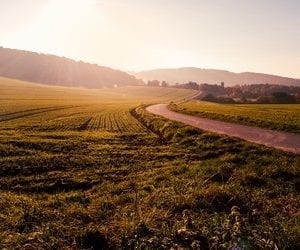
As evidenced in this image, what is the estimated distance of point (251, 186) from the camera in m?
18.6

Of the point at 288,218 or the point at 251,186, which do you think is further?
the point at 251,186

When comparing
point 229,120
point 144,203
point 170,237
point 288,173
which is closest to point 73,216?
point 144,203

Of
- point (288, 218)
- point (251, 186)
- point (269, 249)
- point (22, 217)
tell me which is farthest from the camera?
point (251, 186)

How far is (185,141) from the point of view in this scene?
33.2 m

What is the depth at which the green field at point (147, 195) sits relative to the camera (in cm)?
1209

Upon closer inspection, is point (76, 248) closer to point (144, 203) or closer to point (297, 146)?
point (144, 203)

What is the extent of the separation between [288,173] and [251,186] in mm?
2859

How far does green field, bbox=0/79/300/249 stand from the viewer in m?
12.1

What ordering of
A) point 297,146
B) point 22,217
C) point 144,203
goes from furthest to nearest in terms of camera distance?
point 297,146 < point 144,203 < point 22,217

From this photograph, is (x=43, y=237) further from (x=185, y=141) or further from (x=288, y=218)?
(x=185, y=141)

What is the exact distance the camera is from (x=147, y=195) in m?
18.0

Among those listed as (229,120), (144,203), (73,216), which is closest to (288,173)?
(144,203)

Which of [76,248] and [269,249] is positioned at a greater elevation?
[269,249]

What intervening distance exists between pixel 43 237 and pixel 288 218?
9.05 m
